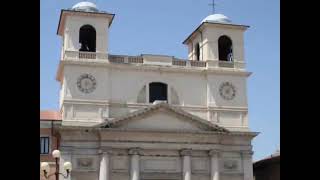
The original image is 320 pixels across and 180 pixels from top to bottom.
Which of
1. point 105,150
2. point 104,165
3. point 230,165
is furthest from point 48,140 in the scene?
point 230,165

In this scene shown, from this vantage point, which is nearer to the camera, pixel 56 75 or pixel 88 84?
pixel 88 84

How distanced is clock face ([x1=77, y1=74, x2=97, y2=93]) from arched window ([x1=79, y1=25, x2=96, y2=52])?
1980mm

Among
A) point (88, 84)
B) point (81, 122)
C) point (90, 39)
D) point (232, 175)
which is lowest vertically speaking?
point (232, 175)

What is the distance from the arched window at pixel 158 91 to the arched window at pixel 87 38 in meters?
4.46

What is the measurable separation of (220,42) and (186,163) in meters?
9.23

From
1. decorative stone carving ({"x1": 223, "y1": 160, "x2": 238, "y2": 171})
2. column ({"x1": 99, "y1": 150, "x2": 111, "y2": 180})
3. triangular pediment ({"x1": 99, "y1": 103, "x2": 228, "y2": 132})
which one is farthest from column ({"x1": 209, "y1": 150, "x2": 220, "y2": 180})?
column ({"x1": 99, "y1": 150, "x2": 111, "y2": 180})
